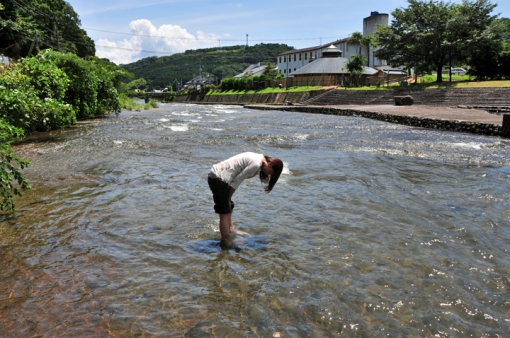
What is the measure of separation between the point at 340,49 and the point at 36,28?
2448 inches

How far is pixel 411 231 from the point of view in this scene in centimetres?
589

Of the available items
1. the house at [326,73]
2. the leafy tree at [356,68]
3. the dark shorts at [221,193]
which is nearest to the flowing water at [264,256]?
the dark shorts at [221,193]

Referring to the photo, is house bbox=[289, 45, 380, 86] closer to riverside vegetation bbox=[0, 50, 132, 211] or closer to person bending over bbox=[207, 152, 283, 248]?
riverside vegetation bbox=[0, 50, 132, 211]

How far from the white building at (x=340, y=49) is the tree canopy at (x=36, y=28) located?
3768cm

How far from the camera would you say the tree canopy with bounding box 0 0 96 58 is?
36750mm

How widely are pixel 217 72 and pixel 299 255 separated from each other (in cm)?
18367

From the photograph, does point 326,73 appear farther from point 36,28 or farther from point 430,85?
point 36,28

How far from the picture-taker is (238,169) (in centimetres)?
502

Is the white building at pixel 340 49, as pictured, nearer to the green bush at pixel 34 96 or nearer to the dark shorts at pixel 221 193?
the green bush at pixel 34 96

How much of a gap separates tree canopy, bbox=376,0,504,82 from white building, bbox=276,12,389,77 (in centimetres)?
1544

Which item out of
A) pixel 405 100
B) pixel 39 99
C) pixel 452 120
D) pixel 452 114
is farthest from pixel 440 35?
pixel 39 99

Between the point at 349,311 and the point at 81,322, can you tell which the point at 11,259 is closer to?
the point at 81,322

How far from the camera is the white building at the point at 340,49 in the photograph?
250 feet

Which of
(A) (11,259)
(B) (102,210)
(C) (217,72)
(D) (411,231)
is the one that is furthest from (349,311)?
(C) (217,72)
